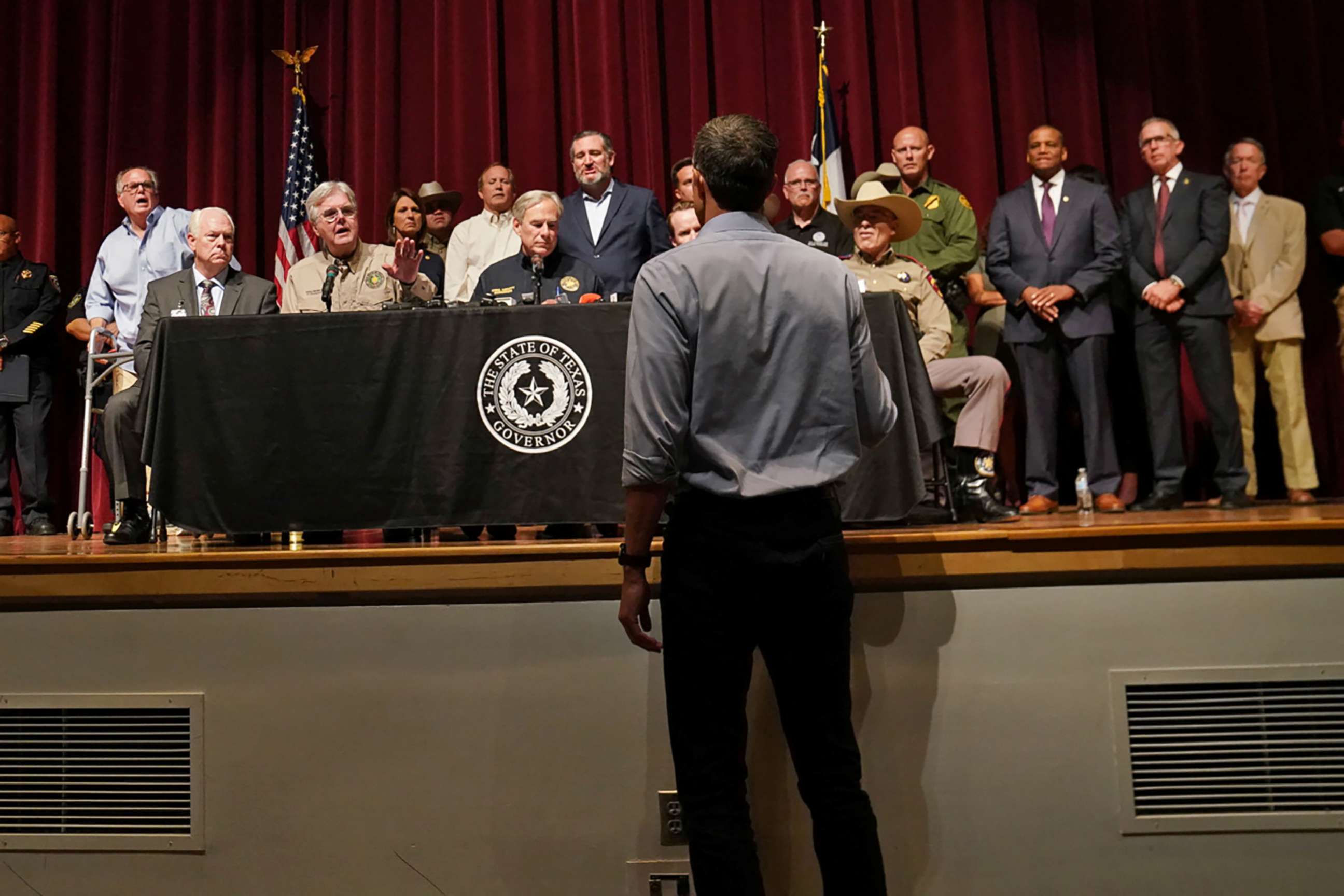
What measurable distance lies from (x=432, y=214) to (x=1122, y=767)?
4591 millimetres

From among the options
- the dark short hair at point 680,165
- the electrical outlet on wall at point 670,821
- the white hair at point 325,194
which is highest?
the dark short hair at point 680,165

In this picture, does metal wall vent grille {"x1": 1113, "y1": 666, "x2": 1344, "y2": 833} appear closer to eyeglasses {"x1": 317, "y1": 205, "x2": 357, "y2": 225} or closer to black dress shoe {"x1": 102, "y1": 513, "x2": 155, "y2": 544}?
black dress shoe {"x1": 102, "y1": 513, "x2": 155, "y2": 544}

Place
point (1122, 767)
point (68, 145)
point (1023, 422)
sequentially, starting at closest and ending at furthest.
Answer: point (1122, 767) < point (1023, 422) < point (68, 145)

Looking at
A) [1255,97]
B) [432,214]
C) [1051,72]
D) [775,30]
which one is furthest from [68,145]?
[1255,97]

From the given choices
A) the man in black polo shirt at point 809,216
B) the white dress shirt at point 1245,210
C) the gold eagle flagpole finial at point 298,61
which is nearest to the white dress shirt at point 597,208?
the man in black polo shirt at point 809,216

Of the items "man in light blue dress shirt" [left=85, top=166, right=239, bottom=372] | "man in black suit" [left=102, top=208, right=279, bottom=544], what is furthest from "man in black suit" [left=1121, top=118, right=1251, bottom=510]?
"man in light blue dress shirt" [left=85, top=166, right=239, bottom=372]

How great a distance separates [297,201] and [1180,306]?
4.62 metres

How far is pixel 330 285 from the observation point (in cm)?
388

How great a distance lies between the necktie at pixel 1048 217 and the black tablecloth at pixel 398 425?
215cm

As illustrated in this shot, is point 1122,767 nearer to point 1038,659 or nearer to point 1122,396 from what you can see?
point 1038,659

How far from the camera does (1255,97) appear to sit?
242 inches

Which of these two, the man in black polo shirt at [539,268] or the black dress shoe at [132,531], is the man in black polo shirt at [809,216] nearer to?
the man in black polo shirt at [539,268]

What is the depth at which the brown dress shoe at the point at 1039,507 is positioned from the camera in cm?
462

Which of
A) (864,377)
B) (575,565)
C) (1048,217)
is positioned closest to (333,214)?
(575,565)
